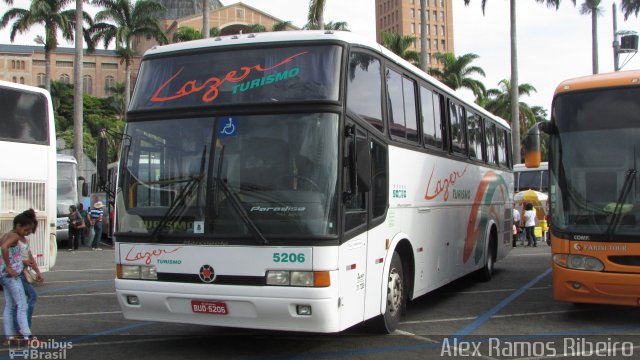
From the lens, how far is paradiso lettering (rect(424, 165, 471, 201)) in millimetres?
9492

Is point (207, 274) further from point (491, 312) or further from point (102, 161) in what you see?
point (491, 312)

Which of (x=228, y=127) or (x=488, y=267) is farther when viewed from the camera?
(x=488, y=267)

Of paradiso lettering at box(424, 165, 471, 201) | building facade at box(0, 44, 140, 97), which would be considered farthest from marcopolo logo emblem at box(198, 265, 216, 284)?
building facade at box(0, 44, 140, 97)

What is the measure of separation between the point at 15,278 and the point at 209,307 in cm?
249

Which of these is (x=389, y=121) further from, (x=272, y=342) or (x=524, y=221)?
(x=524, y=221)

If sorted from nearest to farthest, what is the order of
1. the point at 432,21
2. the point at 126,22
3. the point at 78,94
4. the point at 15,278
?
the point at 15,278 < the point at 78,94 < the point at 126,22 < the point at 432,21

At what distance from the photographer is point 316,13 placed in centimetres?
2836

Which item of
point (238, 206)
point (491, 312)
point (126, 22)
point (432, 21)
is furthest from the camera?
point (432, 21)

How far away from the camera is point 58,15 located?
34469mm

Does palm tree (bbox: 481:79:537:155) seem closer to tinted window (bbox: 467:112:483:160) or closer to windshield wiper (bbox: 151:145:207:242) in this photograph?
tinted window (bbox: 467:112:483:160)

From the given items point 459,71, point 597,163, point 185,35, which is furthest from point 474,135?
point 185,35

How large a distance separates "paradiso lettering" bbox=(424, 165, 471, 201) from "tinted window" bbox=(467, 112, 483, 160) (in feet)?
2.05

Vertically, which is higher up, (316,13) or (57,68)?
(57,68)

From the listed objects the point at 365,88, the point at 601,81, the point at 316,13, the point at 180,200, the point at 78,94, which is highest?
Answer: the point at 316,13
